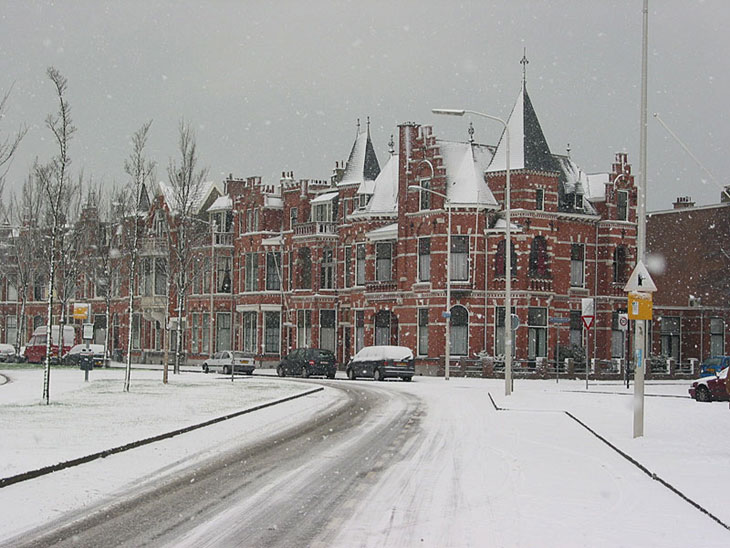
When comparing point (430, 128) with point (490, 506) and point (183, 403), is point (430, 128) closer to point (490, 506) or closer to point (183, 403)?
point (183, 403)

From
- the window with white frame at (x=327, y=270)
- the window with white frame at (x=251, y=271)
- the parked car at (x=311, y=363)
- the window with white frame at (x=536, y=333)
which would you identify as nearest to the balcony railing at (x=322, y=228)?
the window with white frame at (x=327, y=270)

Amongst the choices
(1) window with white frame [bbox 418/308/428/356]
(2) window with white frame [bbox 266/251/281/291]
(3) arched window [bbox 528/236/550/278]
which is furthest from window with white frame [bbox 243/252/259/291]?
(3) arched window [bbox 528/236/550/278]

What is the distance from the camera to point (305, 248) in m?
66.1

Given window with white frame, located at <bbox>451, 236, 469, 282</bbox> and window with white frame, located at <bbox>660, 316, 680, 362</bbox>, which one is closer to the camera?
window with white frame, located at <bbox>451, 236, 469, 282</bbox>

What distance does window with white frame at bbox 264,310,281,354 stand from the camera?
67.7 metres

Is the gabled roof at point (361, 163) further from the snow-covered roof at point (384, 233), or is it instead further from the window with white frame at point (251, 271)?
the window with white frame at point (251, 271)

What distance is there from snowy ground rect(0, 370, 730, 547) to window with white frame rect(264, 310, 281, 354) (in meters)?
37.7

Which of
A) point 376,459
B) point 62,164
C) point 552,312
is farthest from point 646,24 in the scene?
point 552,312

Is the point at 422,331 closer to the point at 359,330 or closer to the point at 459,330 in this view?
the point at 459,330

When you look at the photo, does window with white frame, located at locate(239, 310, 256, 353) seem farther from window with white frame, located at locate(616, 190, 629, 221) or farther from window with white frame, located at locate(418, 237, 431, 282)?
window with white frame, located at locate(616, 190, 629, 221)

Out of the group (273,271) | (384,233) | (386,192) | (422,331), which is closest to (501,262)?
(422,331)

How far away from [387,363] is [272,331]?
21.3m

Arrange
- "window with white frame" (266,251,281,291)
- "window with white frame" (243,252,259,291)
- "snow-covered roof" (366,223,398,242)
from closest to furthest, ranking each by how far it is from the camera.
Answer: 1. "snow-covered roof" (366,223,398,242)
2. "window with white frame" (266,251,281,291)
3. "window with white frame" (243,252,259,291)

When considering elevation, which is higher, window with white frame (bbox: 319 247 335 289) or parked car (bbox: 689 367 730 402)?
window with white frame (bbox: 319 247 335 289)
